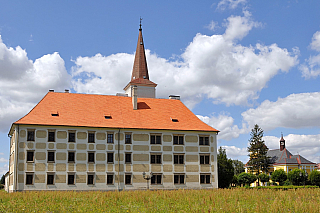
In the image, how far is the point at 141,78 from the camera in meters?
60.8

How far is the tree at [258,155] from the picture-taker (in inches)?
3130

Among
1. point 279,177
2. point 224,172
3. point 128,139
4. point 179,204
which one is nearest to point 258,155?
point 279,177

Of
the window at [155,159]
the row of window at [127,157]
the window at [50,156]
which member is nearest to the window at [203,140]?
the row of window at [127,157]

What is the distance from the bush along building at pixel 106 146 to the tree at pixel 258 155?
3911cm

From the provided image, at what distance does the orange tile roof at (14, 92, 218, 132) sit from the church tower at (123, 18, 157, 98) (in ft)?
37.6

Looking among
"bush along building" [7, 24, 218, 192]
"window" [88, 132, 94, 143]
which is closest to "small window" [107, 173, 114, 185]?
"bush along building" [7, 24, 218, 192]

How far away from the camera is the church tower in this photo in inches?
2336

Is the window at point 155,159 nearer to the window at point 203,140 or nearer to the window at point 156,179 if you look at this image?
the window at point 156,179

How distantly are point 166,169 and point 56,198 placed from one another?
22.1 metres

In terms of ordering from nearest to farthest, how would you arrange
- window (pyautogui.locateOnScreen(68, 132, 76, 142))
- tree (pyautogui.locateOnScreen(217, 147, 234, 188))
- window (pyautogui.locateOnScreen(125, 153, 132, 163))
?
window (pyautogui.locateOnScreen(68, 132, 76, 142))
window (pyautogui.locateOnScreen(125, 153, 132, 163))
tree (pyautogui.locateOnScreen(217, 147, 234, 188))

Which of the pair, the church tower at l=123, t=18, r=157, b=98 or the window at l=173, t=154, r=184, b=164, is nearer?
the window at l=173, t=154, r=184, b=164

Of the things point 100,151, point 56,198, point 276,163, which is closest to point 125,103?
point 100,151

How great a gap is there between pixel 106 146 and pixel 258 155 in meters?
49.2

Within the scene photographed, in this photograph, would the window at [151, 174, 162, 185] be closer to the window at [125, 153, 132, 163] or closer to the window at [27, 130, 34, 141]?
the window at [125, 153, 132, 163]
